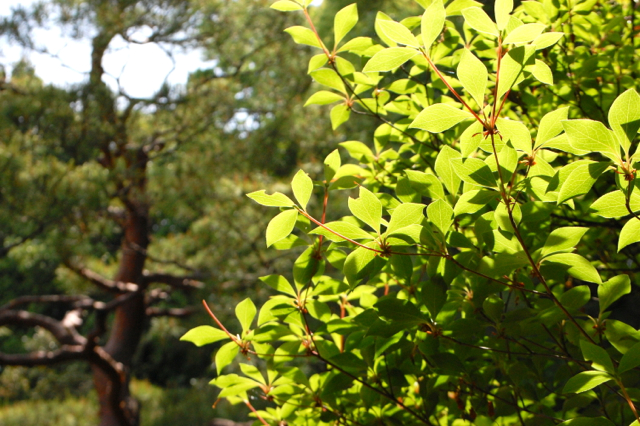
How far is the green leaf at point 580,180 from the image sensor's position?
1.01 ft

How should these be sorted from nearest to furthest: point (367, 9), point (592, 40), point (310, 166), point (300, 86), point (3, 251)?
point (592, 40), point (3, 251), point (367, 9), point (310, 166), point (300, 86)

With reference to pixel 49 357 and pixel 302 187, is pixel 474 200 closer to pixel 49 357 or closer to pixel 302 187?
pixel 302 187

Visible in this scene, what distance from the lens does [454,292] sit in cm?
46

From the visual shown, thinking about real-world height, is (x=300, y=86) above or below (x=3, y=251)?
above

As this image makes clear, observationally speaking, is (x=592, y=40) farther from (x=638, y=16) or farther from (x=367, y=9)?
(x=367, y=9)

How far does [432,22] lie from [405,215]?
5.6 inches

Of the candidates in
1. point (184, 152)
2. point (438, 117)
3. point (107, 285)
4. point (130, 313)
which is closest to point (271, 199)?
point (438, 117)

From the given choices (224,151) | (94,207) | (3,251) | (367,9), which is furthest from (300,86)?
(3,251)

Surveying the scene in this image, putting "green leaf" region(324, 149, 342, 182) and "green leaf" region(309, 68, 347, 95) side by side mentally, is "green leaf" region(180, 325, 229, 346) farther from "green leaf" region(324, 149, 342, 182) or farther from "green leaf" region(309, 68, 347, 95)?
"green leaf" region(309, 68, 347, 95)

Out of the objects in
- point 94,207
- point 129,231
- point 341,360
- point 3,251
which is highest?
point 341,360

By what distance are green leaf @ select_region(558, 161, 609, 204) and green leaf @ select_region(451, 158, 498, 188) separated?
0.04 m

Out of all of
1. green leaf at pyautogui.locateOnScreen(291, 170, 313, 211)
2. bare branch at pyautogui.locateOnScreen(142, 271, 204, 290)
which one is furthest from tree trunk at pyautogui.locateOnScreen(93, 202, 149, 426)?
green leaf at pyautogui.locateOnScreen(291, 170, 313, 211)

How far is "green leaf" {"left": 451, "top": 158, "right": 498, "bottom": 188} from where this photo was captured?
0.33 meters

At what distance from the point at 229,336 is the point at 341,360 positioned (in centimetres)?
11
